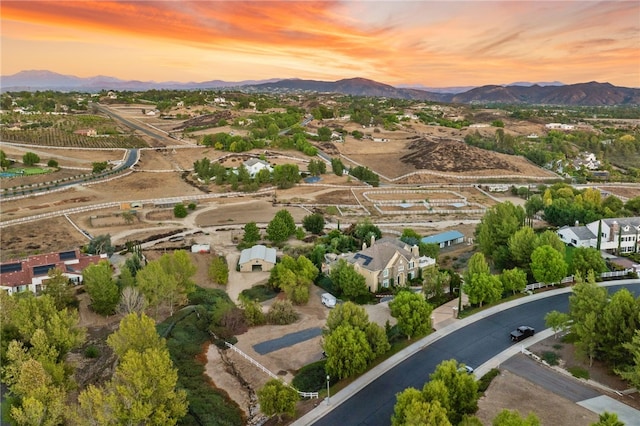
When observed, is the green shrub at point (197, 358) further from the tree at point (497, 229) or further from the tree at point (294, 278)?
the tree at point (497, 229)

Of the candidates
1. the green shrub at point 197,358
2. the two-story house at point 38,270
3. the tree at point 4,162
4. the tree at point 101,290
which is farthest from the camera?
the tree at point 4,162

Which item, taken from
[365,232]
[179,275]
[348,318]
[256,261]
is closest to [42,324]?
[179,275]

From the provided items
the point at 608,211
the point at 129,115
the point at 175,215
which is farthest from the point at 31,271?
the point at 129,115

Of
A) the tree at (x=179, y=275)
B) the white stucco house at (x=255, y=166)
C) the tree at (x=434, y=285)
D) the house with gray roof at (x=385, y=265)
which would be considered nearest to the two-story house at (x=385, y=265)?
the house with gray roof at (x=385, y=265)

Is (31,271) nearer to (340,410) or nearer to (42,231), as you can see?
(42,231)

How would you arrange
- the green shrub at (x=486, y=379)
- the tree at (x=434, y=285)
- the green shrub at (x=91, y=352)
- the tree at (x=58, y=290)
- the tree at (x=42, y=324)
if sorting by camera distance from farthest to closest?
the tree at (x=434, y=285) → the tree at (x=58, y=290) → the green shrub at (x=91, y=352) → the tree at (x=42, y=324) → the green shrub at (x=486, y=379)

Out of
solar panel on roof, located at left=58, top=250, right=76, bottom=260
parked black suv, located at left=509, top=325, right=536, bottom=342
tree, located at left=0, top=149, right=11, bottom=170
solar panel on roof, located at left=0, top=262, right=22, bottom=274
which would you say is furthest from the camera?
tree, located at left=0, top=149, right=11, bottom=170

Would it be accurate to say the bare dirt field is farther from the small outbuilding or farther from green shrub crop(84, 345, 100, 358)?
the small outbuilding

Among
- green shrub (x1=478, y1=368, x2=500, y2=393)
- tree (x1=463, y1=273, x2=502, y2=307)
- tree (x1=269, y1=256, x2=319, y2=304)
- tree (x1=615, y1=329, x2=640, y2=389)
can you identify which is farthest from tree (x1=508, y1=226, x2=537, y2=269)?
tree (x1=269, y1=256, x2=319, y2=304)
